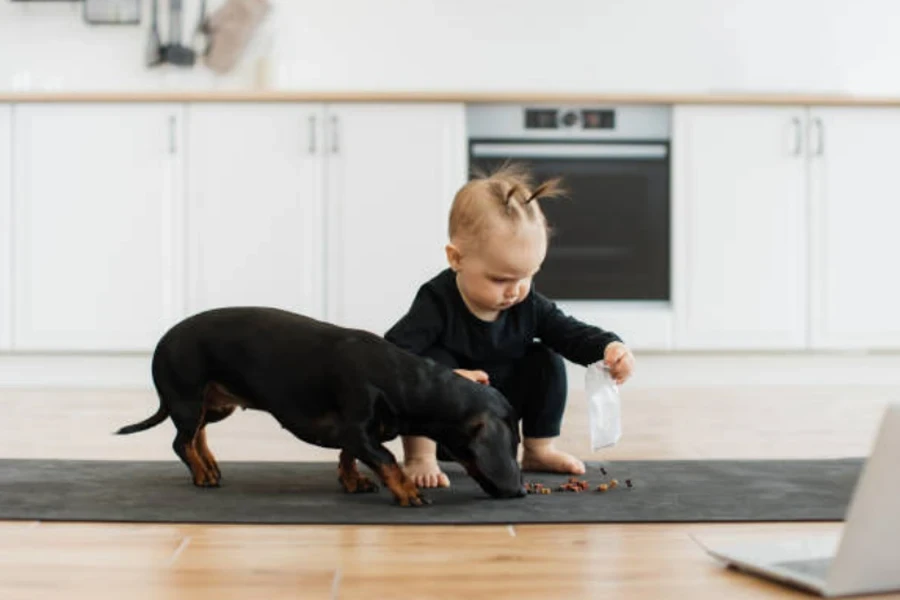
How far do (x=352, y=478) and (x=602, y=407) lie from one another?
40 cm

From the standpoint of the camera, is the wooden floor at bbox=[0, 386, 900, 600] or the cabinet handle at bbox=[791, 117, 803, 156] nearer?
the wooden floor at bbox=[0, 386, 900, 600]

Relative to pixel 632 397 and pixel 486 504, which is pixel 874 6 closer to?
pixel 632 397

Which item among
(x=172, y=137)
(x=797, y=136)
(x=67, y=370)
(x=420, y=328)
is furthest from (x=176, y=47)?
(x=420, y=328)

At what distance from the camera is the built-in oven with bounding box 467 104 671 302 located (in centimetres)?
411

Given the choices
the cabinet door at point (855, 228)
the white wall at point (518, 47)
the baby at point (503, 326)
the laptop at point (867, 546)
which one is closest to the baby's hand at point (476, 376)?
the baby at point (503, 326)

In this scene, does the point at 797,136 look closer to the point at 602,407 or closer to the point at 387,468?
the point at 602,407

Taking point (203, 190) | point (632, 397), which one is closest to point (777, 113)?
point (632, 397)

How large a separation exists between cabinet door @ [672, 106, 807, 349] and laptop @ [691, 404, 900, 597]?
289 cm

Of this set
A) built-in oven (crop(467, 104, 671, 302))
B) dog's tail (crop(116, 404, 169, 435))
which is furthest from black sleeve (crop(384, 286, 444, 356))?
built-in oven (crop(467, 104, 671, 302))

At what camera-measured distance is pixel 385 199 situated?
13.3 ft

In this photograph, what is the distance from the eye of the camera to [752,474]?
78.7 inches

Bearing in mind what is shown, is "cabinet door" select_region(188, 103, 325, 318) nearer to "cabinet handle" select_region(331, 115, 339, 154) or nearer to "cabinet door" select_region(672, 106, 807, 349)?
"cabinet handle" select_region(331, 115, 339, 154)

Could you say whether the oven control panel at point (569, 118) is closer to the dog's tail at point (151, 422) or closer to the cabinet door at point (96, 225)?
the cabinet door at point (96, 225)

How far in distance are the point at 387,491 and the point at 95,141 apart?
259 centimetres
